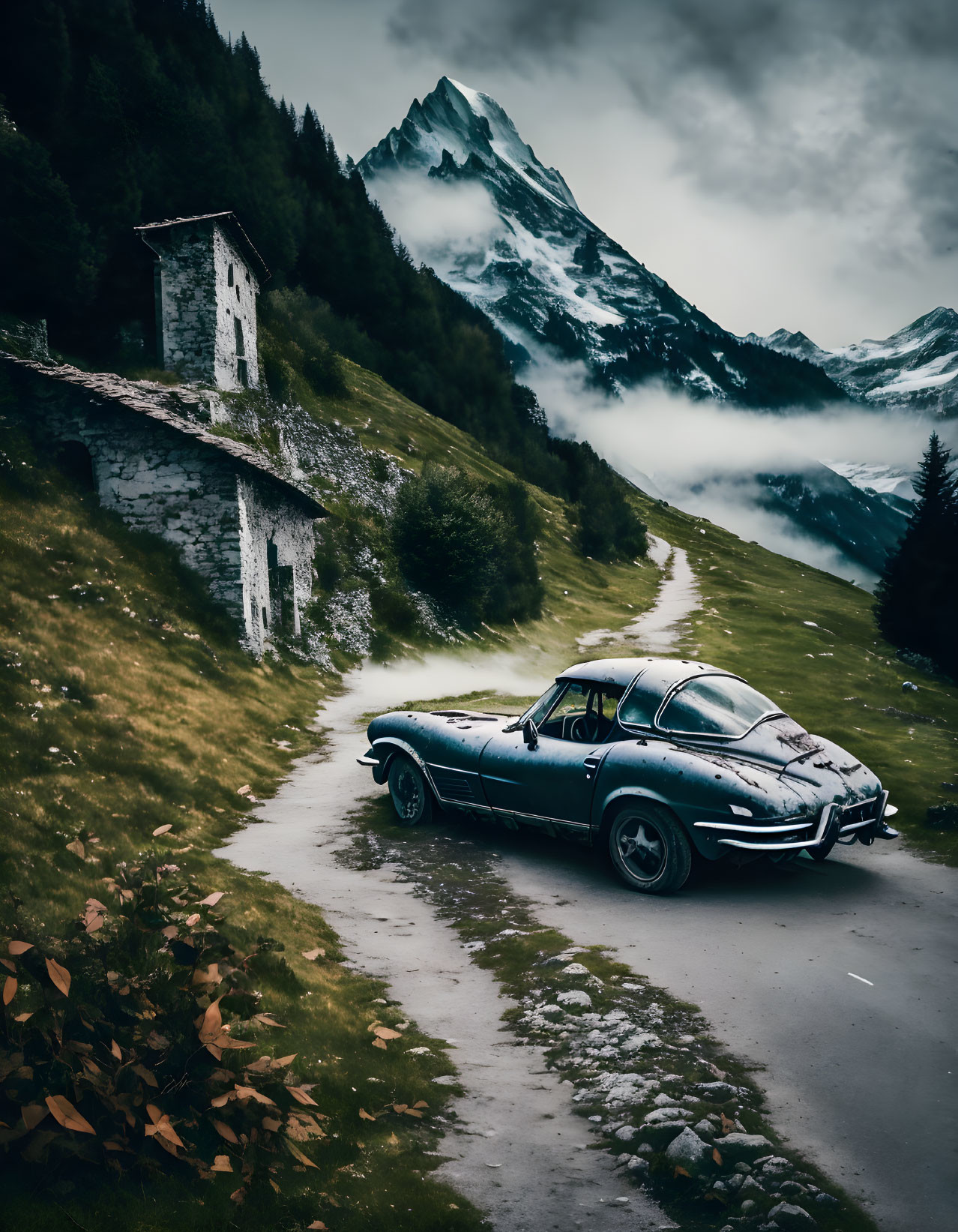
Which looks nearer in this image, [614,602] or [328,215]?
[614,602]

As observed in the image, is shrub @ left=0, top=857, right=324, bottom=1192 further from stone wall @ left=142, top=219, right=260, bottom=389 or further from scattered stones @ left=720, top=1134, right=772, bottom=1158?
stone wall @ left=142, top=219, right=260, bottom=389

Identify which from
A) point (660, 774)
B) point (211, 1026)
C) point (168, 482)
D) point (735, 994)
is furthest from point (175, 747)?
point (168, 482)

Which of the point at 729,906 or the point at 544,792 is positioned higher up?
the point at 544,792

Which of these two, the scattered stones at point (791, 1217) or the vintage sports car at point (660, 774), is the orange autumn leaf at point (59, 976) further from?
the vintage sports car at point (660, 774)

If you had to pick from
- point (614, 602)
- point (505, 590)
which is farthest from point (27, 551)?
point (614, 602)

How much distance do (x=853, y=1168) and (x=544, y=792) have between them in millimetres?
4439

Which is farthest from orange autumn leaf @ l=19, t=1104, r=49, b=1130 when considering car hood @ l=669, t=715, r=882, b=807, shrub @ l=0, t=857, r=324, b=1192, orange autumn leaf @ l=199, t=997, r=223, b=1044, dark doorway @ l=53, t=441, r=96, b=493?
dark doorway @ l=53, t=441, r=96, b=493

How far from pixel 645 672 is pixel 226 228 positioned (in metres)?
28.4

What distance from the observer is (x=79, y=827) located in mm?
7238

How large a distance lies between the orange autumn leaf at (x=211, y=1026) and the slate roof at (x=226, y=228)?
95.0 feet

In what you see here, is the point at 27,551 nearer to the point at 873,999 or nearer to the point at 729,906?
the point at 729,906

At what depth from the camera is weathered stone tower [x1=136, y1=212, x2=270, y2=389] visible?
91.9 ft

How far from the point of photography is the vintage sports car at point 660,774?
6457mm

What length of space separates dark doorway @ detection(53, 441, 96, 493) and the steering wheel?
15.3 metres
